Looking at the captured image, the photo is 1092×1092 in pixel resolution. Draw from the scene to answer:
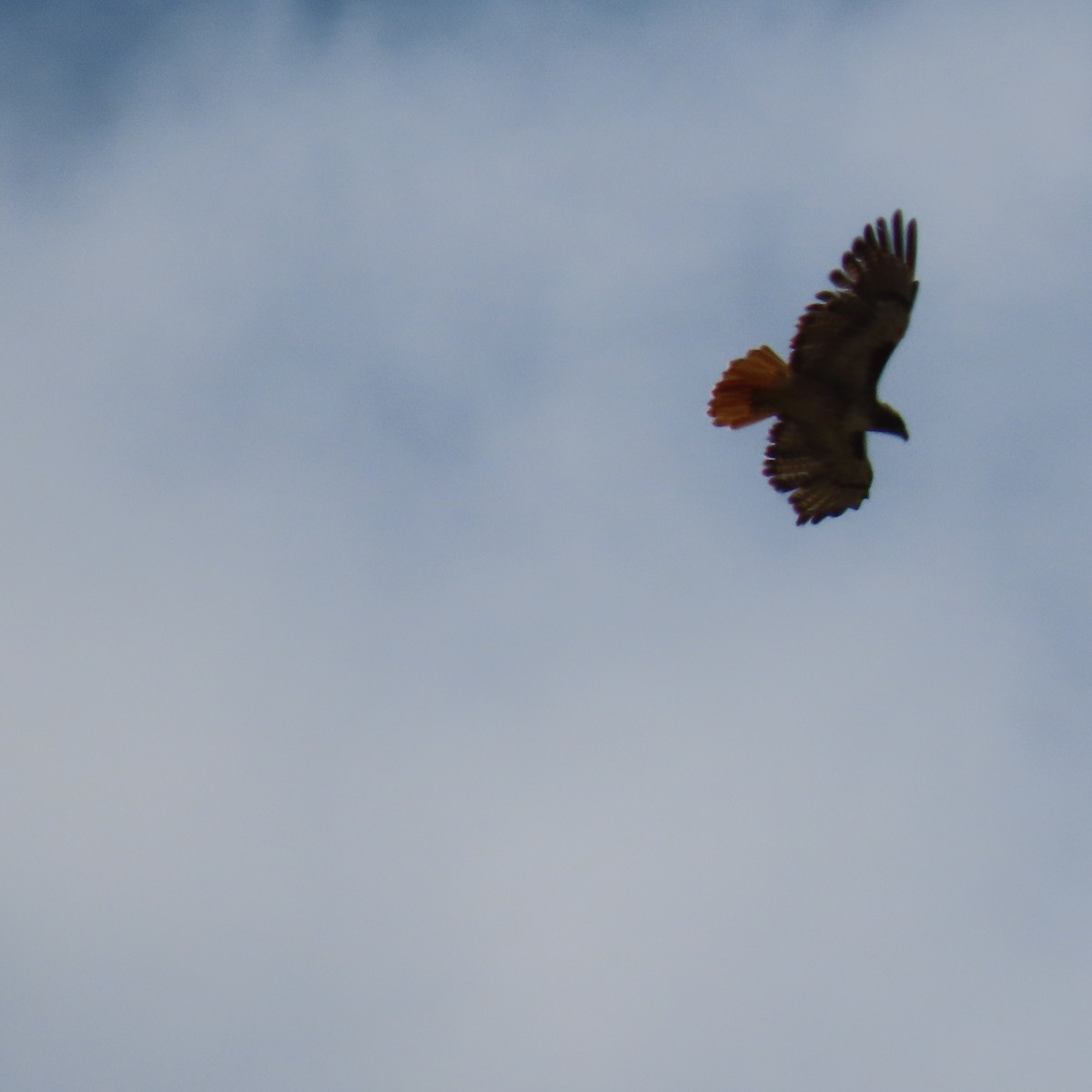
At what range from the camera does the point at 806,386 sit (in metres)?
14.8

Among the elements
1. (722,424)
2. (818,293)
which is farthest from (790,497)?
(818,293)

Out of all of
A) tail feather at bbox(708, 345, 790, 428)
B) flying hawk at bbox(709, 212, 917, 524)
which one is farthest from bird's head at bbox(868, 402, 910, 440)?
tail feather at bbox(708, 345, 790, 428)

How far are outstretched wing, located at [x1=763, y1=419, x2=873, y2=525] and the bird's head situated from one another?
0.69 feet

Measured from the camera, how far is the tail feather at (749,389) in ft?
48.6

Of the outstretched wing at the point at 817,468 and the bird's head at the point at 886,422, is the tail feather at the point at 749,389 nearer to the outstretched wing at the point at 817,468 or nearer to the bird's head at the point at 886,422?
the outstretched wing at the point at 817,468

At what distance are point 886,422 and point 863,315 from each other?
1.63m

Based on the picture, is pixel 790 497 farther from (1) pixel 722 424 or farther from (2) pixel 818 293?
(2) pixel 818 293

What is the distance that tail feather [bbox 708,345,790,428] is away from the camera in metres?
14.8

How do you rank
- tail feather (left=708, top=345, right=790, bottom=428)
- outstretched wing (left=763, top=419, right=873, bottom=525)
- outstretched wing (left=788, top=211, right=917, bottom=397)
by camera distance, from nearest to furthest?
outstretched wing (left=788, top=211, right=917, bottom=397) < tail feather (left=708, top=345, right=790, bottom=428) < outstretched wing (left=763, top=419, right=873, bottom=525)

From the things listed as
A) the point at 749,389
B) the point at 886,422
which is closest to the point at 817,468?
the point at 886,422

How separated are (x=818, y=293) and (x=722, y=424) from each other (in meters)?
1.84

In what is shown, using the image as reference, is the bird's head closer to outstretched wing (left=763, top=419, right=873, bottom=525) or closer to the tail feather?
outstretched wing (left=763, top=419, right=873, bottom=525)

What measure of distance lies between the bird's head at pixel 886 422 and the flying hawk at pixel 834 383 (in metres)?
0.01

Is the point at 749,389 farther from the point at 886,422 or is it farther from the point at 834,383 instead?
the point at 886,422
